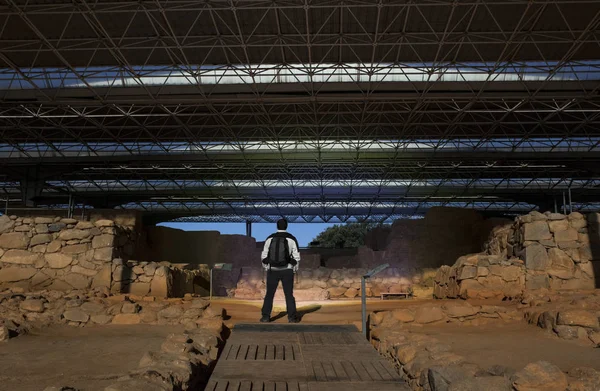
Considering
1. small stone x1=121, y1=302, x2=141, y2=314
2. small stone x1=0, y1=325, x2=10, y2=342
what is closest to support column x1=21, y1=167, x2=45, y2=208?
small stone x1=121, y1=302, x2=141, y2=314

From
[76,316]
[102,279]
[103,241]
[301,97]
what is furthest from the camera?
[301,97]

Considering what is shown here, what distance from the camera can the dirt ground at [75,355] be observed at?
251 inches

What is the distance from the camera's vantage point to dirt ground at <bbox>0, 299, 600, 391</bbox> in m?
6.63

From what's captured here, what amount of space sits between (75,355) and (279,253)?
3.43 meters

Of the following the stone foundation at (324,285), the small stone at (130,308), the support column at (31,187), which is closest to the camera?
the small stone at (130,308)

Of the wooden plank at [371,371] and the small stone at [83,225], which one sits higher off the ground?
the small stone at [83,225]

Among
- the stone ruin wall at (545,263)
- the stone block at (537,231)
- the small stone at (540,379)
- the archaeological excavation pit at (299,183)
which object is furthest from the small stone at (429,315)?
the small stone at (540,379)

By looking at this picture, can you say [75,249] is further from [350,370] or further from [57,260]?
[350,370]

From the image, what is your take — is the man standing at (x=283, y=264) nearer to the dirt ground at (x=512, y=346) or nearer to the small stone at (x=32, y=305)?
the dirt ground at (x=512, y=346)

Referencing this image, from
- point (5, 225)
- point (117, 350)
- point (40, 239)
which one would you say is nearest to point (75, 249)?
point (40, 239)

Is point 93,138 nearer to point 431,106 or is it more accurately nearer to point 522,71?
point 431,106

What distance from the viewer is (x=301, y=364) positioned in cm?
542

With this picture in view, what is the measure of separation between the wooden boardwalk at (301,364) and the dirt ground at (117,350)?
164 cm

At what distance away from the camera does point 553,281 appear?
1338 cm
